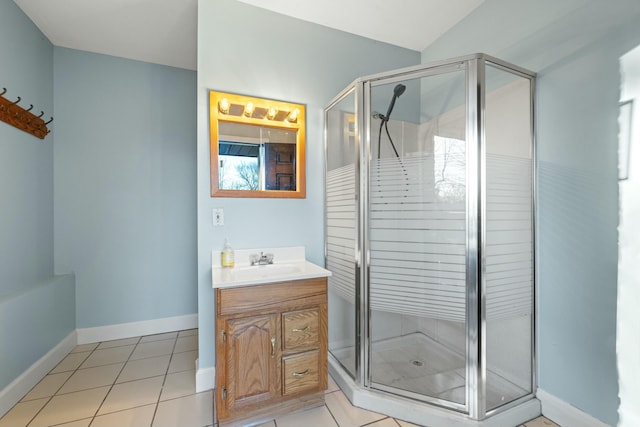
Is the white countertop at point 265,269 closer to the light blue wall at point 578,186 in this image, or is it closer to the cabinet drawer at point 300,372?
the cabinet drawer at point 300,372

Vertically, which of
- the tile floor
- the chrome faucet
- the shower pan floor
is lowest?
the tile floor

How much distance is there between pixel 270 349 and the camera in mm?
1569

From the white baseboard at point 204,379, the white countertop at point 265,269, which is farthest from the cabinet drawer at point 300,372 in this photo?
the white baseboard at point 204,379

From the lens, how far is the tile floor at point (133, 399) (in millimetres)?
1573

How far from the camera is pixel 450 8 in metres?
→ 2.11

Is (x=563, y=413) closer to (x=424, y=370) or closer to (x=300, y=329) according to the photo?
(x=424, y=370)

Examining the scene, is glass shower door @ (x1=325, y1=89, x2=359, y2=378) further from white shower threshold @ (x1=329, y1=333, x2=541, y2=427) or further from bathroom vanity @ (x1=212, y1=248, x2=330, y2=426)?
bathroom vanity @ (x1=212, y1=248, x2=330, y2=426)

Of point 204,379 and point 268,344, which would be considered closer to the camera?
point 268,344

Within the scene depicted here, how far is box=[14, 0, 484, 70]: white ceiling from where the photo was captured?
6.65ft

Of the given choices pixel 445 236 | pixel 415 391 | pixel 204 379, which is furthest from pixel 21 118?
pixel 415 391

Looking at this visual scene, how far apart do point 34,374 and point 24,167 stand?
1.45m

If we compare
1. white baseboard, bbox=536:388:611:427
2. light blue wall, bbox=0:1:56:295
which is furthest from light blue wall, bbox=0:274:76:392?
white baseboard, bbox=536:388:611:427

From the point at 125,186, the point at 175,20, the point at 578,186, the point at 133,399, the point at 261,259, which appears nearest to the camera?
the point at 578,186

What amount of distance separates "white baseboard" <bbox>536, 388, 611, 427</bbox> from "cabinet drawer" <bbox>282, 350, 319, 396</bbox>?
1.34 meters
